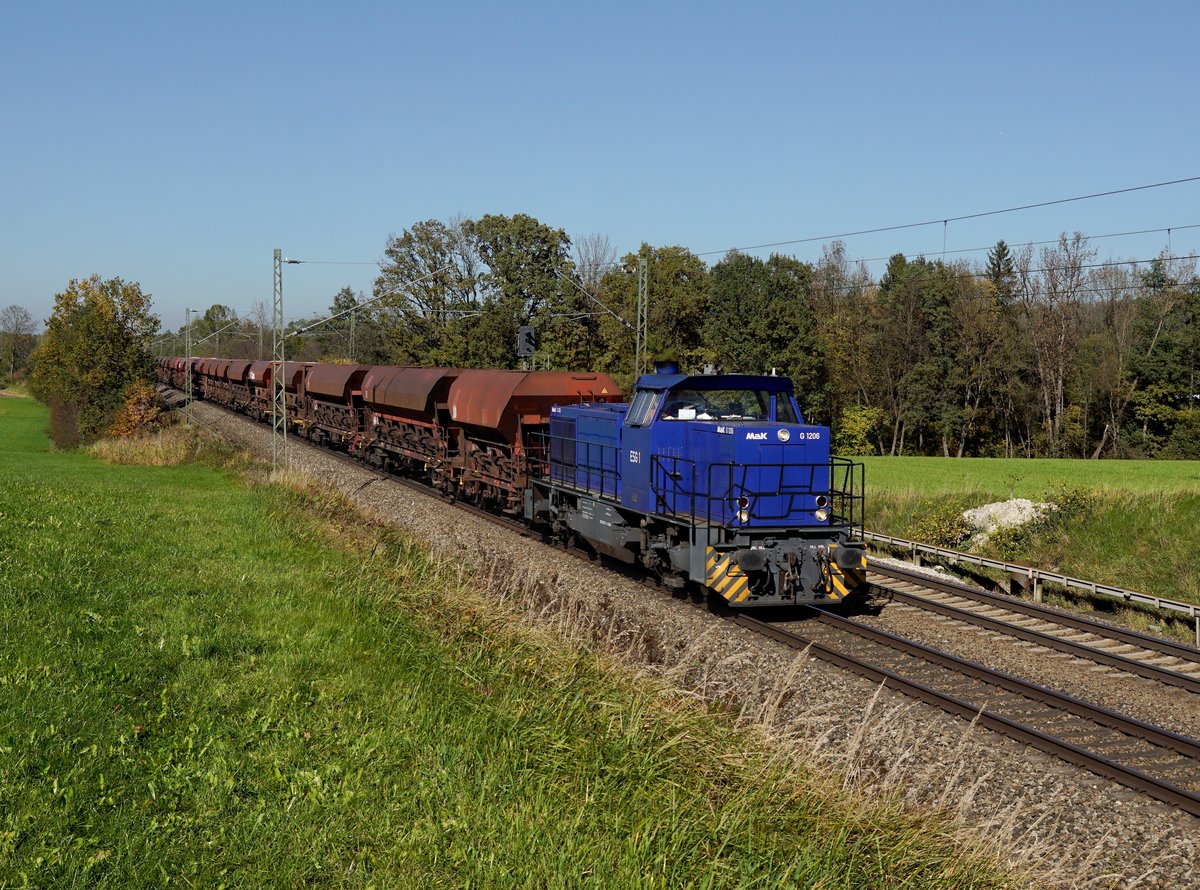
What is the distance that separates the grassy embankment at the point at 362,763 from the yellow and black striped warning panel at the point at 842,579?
449 centimetres

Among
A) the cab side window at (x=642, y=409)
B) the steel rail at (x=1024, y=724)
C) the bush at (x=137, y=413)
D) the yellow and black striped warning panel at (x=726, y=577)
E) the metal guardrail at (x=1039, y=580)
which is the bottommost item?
the metal guardrail at (x=1039, y=580)

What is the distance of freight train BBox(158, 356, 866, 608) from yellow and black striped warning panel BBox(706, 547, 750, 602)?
2cm

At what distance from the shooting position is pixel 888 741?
347 inches

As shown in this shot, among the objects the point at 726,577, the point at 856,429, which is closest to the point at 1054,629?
the point at 726,577

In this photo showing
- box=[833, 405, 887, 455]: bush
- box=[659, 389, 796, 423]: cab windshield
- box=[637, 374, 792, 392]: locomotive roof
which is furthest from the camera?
box=[833, 405, 887, 455]: bush

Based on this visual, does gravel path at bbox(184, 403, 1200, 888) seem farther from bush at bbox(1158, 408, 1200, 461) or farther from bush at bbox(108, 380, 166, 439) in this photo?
bush at bbox(1158, 408, 1200, 461)

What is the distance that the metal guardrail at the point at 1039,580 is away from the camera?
1445cm

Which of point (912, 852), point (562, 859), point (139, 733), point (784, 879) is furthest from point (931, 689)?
point (139, 733)

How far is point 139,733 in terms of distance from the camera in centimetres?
734

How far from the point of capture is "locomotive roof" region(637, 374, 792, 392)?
13.8 m

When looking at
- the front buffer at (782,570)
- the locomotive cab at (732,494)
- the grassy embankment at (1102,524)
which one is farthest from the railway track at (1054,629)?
the grassy embankment at (1102,524)

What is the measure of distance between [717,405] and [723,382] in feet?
1.19

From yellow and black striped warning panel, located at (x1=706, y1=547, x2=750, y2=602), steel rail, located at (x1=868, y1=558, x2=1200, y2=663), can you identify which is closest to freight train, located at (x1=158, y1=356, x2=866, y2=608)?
yellow and black striped warning panel, located at (x1=706, y1=547, x2=750, y2=602)

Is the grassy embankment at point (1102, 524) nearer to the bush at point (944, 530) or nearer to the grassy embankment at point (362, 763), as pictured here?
the bush at point (944, 530)
